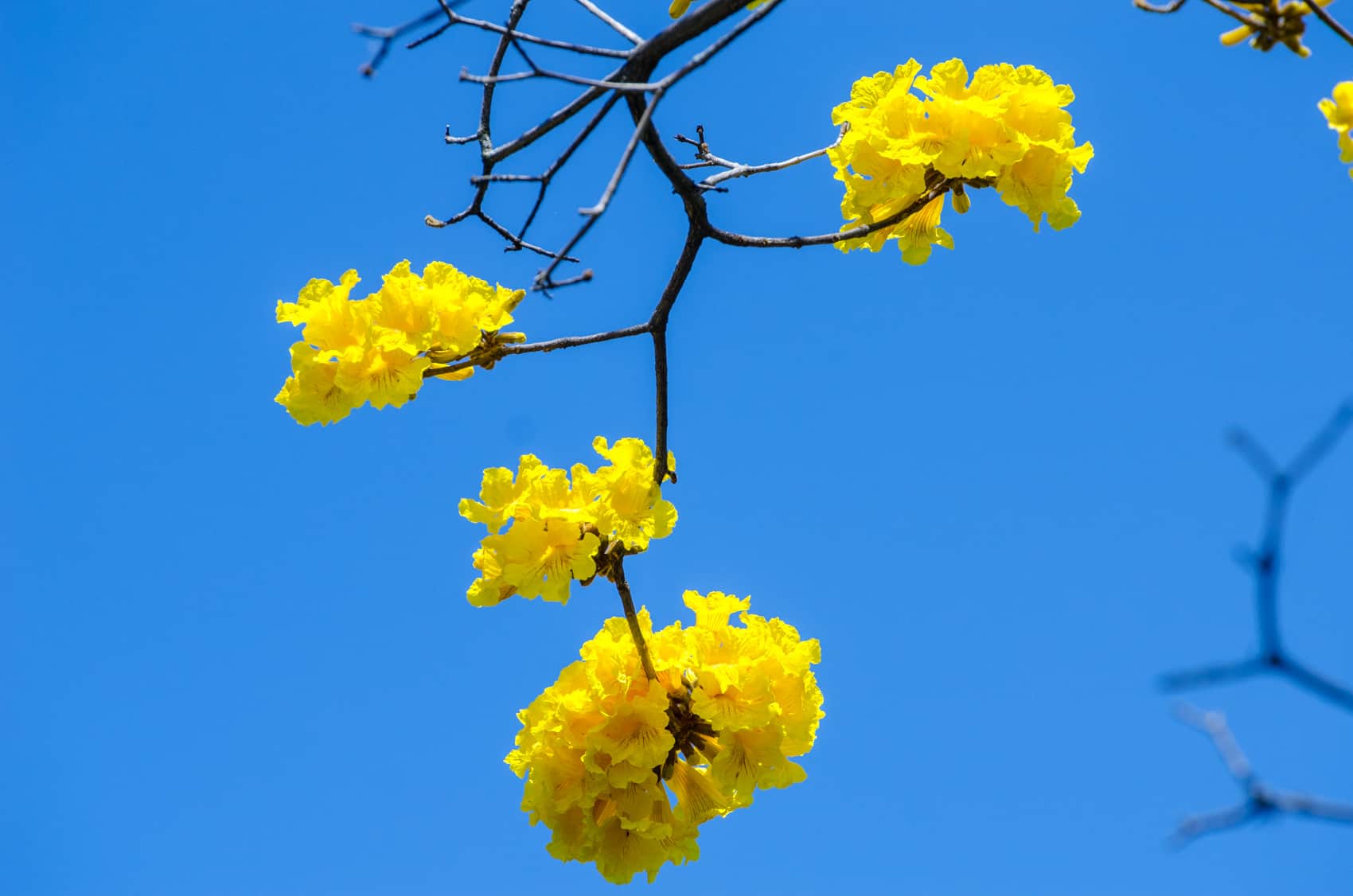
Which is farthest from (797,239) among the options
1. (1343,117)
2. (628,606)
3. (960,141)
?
(1343,117)

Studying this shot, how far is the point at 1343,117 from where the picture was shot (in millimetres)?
3467

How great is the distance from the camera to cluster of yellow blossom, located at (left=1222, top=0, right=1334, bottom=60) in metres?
3.07

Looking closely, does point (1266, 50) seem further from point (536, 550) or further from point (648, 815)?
point (648, 815)

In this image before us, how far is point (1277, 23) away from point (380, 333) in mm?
2588

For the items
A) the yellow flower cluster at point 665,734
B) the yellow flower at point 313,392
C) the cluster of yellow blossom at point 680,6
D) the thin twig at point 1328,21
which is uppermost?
the cluster of yellow blossom at point 680,6

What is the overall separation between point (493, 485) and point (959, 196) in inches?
64.9

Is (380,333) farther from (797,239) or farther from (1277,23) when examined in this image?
(1277,23)

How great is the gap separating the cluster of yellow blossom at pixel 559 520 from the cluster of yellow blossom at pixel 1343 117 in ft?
7.50

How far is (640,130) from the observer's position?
2334 millimetres

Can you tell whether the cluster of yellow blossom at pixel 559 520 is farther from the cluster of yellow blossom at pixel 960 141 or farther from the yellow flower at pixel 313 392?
the cluster of yellow blossom at pixel 960 141

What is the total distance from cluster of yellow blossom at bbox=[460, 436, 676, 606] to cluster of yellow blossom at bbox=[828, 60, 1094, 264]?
96cm

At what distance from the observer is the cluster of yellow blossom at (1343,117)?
3.44 m

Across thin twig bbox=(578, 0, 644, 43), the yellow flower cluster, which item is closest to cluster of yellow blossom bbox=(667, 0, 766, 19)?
thin twig bbox=(578, 0, 644, 43)

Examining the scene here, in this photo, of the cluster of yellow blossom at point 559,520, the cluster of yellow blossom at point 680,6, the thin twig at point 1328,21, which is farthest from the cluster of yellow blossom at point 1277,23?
the cluster of yellow blossom at point 559,520
